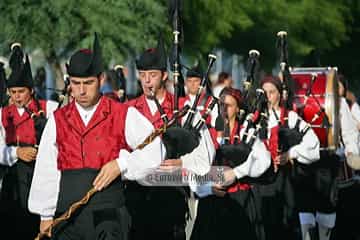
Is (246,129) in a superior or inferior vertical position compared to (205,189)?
superior

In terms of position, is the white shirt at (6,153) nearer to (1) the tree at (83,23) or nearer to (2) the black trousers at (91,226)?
(2) the black trousers at (91,226)

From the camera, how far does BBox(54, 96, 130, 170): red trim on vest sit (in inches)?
308

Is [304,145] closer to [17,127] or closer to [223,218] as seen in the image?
[223,218]

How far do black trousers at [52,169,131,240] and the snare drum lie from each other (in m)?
5.09

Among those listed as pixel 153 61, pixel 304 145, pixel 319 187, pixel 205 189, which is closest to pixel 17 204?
pixel 153 61

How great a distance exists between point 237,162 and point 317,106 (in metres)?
3.54

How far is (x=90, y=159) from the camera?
7805 millimetres

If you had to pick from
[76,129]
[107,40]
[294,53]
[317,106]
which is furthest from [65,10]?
[76,129]

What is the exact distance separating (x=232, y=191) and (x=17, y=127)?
2.44 meters

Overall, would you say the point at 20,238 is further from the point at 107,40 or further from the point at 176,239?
the point at 107,40

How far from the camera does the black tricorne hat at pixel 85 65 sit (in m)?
7.88

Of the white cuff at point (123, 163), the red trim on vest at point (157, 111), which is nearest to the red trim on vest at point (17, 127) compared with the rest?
the red trim on vest at point (157, 111)

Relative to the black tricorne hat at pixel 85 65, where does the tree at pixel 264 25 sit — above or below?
above

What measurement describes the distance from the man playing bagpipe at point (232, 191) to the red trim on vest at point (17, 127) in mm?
2080
